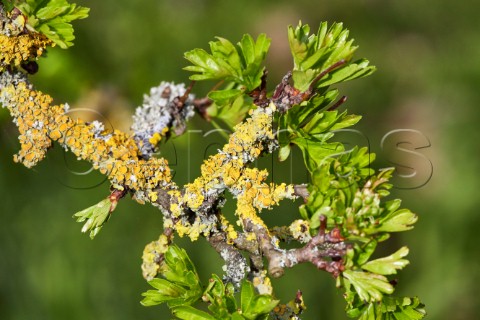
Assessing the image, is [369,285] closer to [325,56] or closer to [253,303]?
[253,303]

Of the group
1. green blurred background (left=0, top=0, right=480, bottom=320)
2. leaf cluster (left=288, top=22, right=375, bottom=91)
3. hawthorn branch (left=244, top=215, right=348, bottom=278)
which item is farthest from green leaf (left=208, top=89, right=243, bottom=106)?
green blurred background (left=0, top=0, right=480, bottom=320)

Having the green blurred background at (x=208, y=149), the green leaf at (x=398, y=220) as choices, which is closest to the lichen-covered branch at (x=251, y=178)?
the green leaf at (x=398, y=220)

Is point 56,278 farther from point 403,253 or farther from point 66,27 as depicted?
point 403,253

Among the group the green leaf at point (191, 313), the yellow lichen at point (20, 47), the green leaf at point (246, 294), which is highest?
the yellow lichen at point (20, 47)

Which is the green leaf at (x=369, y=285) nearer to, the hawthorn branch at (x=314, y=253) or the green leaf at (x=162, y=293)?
the hawthorn branch at (x=314, y=253)

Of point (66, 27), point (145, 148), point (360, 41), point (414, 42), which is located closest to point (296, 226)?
point (145, 148)

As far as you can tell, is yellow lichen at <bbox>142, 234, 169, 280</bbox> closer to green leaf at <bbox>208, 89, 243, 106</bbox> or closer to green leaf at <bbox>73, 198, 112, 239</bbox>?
green leaf at <bbox>73, 198, 112, 239</bbox>

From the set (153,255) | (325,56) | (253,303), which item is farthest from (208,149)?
(253,303)
